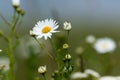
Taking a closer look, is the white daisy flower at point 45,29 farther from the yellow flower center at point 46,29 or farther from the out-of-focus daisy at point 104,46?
the out-of-focus daisy at point 104,46

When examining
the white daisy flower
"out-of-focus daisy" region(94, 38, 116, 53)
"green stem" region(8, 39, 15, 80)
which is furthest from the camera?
"out-of-focus daisy" region(94, 38, 116, 53)

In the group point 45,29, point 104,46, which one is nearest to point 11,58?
point 45,29

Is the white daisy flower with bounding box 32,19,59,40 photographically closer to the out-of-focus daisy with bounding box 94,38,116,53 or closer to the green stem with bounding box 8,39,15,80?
the green stem with bounding box 8,39,15,80

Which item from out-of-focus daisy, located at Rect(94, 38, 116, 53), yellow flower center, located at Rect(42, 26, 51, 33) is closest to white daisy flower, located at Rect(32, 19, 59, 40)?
yellow flower center, located at Rect(42, 26, 51, 33)

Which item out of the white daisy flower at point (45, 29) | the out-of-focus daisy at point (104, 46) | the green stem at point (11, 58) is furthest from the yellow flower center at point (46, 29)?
the out-of-focus daisy at point (104, 46)

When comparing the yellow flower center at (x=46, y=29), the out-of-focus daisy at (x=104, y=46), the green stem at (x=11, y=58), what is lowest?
the green stem at (x=11, y=58)

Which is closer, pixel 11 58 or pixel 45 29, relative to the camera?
pixel 45 29

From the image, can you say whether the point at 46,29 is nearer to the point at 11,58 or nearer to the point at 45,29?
the point at 45,29

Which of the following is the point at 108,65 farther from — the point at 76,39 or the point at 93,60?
the point at 76,39

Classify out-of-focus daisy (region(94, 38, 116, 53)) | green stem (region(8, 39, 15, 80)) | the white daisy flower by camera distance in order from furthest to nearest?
out-of-focus daisy (region(94, 38, 116, 53)), green stem (region(8, 39, 15, 80)), the white daisy flower
